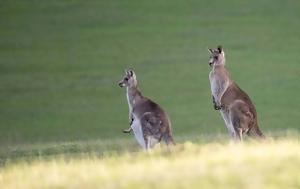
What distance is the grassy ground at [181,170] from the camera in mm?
10570

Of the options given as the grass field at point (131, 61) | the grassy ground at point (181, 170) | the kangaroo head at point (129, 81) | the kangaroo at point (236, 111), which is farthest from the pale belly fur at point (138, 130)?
the grass field at point (131, 61)

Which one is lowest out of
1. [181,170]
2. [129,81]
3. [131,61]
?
[181,170]

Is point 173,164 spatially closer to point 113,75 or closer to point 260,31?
point 113,75

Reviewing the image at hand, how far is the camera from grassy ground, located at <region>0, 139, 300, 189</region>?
10570 mm

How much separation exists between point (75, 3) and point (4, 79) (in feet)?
26.2

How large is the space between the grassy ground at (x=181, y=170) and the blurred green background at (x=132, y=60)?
677 inches

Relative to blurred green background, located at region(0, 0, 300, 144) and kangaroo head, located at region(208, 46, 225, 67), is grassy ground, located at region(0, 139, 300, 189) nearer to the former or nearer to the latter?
kangaroo head, located at region(208, 46, 225, 67)

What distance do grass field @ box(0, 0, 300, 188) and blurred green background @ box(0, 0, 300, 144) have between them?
34 millimetres

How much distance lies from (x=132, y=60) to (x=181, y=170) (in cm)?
2871

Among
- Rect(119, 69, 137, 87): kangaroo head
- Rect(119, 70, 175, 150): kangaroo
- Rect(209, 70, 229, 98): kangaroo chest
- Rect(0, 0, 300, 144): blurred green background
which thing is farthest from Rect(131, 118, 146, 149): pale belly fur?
Rect(0, 0, 300, 144): blurred green background

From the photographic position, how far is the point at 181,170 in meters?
11.3

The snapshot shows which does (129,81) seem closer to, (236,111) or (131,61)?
(236,111)

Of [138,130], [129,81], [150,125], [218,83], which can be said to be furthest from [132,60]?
[150,125]

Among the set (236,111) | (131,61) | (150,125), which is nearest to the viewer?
(236,111)
